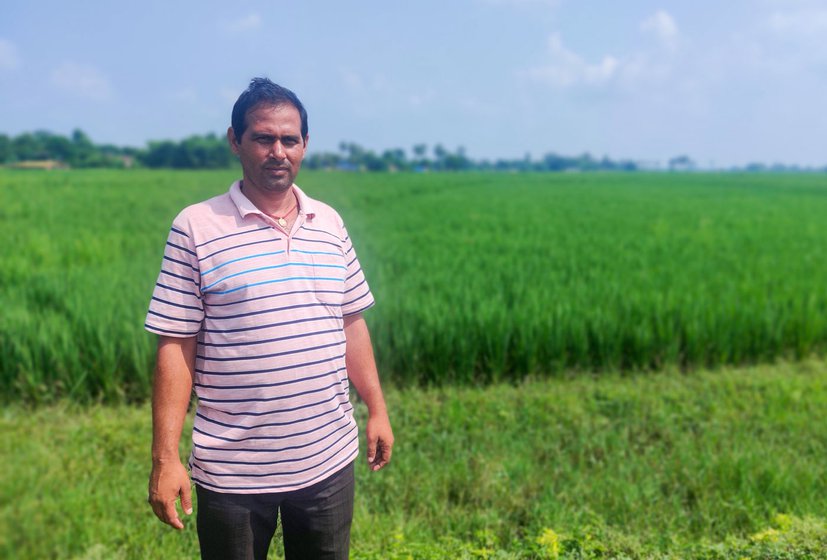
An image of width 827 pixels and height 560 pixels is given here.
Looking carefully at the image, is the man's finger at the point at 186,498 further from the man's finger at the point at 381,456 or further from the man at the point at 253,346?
the man's finger at the point at 381,456

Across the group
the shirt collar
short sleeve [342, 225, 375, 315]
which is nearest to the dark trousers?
short sleeve [342, 225, 375, 315]

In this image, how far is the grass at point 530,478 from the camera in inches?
104

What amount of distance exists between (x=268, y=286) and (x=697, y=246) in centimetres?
1021

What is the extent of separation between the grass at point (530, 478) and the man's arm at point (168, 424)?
37.4 inches

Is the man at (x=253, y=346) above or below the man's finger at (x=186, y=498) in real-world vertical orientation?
above

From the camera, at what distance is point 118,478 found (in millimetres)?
3252

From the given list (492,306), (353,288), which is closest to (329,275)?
(353,288)

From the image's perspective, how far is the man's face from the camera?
1.47 meters

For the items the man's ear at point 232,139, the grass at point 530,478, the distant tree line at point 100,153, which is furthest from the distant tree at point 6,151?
the man's ear at point 232,139

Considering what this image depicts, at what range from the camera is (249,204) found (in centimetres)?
152

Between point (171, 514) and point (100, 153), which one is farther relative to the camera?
point (100, 153)

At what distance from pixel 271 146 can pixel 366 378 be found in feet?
2.35

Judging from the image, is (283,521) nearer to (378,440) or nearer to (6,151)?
(378,440)

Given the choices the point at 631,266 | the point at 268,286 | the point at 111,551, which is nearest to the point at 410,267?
the point at 631,266
